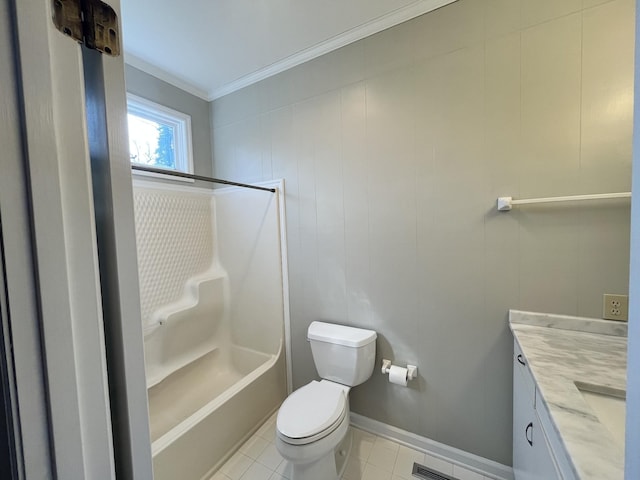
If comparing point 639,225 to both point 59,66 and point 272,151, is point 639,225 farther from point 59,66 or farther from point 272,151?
point 272,151

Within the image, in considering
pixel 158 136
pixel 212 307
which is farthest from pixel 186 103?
pixel 212 307

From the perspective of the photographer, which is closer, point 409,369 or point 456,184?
point 456,184

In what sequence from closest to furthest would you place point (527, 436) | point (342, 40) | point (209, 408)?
point (527, 436) → point (209, 408) → point (342, 40)

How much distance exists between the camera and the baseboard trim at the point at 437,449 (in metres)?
1.42

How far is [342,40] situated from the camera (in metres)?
1.65

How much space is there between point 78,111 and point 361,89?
157 cm

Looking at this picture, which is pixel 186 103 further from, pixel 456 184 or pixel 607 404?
pixel 607 404

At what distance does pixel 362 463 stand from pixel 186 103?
112 inches

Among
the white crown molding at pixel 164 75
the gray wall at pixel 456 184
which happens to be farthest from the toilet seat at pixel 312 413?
the white crown molding at pixel 164 75

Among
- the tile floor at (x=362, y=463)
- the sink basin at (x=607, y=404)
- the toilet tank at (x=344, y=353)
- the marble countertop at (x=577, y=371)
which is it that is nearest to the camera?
the marble countertop at (x=577, y=371)

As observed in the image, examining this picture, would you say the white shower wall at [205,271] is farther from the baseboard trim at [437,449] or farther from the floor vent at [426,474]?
the floor vent at [426,474]

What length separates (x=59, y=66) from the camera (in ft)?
1.25

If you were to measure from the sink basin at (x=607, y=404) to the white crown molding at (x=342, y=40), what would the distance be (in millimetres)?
1810

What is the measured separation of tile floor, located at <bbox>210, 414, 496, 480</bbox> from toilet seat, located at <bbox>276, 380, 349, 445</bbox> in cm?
41
